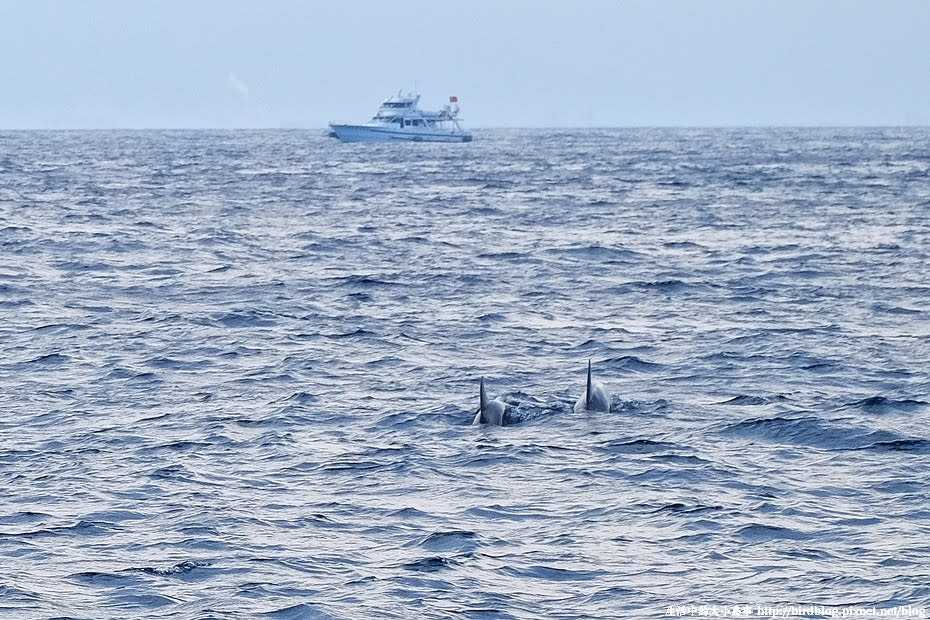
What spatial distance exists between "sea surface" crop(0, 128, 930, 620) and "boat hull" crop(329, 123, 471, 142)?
403 ft

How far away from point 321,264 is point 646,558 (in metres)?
28.7

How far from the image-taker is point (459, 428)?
69.2 ft

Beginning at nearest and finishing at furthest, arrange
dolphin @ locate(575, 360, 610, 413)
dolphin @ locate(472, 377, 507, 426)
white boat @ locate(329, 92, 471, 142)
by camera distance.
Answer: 1. dolphin @ locate(472, 377, 507, 426)
2. dolphin @ locate(575, 360, 610, 413)
3. white boat @ locate(329, 92, 471, 142)

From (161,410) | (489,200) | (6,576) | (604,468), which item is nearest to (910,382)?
(604,468)

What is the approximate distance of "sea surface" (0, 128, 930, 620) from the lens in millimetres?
14203

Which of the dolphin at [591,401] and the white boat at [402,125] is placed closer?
the dolphin at [591,401]

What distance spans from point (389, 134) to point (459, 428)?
15339 cm

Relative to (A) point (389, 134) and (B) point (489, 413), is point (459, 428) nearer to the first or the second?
(B) point (489, 413)

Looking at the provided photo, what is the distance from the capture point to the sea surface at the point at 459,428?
46.6ft

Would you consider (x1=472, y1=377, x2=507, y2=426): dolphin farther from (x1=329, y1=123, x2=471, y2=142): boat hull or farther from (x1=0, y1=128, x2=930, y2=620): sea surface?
(x1=329, y1=123, x2=471, y2=142): boat hull

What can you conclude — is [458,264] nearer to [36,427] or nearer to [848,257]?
[848,257]

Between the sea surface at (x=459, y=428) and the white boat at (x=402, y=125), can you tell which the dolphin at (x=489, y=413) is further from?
the white boat at (x=402, y=125)

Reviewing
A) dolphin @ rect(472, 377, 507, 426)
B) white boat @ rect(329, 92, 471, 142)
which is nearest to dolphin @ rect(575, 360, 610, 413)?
dolphin @ rect(472, 377, 507, 426)

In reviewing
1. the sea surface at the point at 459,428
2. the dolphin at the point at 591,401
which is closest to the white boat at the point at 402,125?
the sea surface at the point at 459,428
